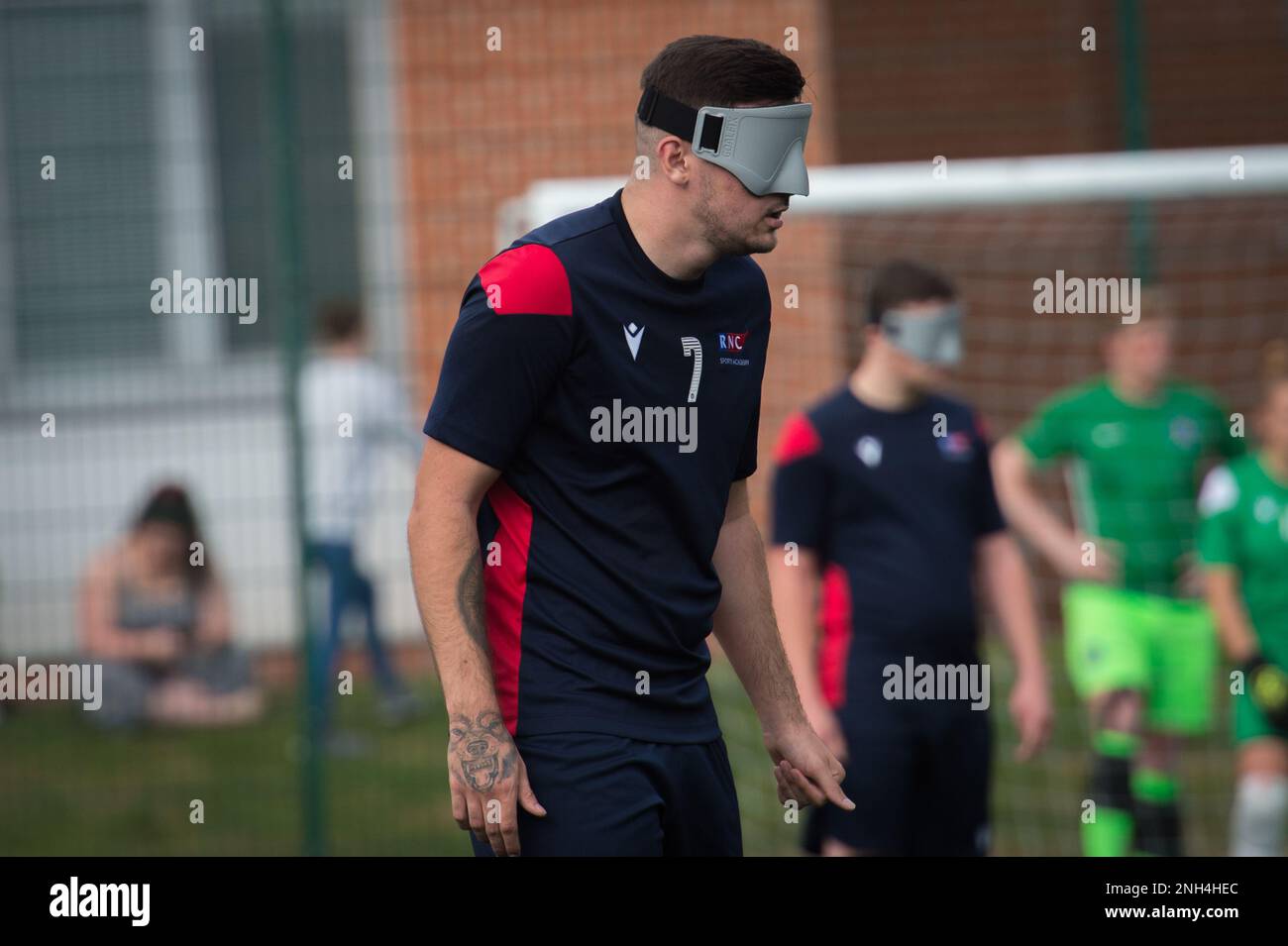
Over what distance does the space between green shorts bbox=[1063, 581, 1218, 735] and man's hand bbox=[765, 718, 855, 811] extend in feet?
11.7

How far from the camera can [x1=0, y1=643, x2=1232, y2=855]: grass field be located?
23.6ft

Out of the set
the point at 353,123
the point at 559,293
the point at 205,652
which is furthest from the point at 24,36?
the point at 559,293

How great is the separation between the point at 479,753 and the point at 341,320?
5.15 metres

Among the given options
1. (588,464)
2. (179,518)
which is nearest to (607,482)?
(588,464)

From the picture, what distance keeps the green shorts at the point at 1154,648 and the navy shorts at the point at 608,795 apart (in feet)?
12.8

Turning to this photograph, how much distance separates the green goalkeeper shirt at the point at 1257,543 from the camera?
6.45 meters

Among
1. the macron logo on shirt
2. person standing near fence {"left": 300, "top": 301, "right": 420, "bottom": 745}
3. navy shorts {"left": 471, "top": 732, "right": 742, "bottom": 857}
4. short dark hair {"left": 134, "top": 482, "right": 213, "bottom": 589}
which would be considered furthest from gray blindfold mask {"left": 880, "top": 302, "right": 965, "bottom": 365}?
short dark hair {"left": 134, "top": 482, "right": 213, "bottom": 589}

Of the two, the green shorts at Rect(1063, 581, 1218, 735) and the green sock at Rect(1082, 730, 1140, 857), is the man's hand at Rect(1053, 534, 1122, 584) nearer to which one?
the green shorts at Rect(1063, 581, 1218, 735)

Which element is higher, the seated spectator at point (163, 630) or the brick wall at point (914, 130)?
the brick wall at point (914, 130)

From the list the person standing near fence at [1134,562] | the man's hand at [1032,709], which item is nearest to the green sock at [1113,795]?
the person standing near fence at [1134,562]

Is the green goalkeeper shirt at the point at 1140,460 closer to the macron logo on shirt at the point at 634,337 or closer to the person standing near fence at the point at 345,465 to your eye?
the person standing near fence at the point at 345,465

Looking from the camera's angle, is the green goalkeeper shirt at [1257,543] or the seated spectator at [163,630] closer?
the green goalkeeper shirt at [1257,543]
